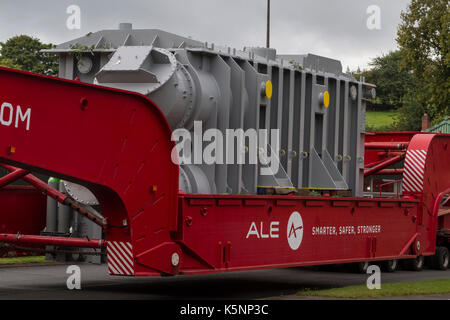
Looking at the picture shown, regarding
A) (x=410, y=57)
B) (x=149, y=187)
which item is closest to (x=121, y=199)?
(x=149, y=187)

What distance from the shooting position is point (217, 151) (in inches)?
644

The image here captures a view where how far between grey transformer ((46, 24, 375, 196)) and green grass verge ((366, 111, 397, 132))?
60.4 m

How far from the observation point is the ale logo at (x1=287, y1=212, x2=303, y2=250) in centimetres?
1639

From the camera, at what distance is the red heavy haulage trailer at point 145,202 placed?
11930 mm

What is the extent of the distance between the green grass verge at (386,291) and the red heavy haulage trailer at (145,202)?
76 centimetres

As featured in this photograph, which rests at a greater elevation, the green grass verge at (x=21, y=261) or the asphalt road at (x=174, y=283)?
the green grass verge at (x=21, y=261)

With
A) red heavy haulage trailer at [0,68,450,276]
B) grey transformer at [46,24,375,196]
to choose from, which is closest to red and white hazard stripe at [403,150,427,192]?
grey transformer at [46,24,375,196]

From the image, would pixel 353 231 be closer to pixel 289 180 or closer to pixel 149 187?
pixel 289 180

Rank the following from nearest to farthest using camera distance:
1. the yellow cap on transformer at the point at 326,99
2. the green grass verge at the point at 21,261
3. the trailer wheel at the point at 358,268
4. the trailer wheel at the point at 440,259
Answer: the yellow cap on transformer at the point at 326,99 → the green grass verge at the point at 21,261 → the trailer wheel at the point at 358,268 → the trailer wheel at the point at 440,259

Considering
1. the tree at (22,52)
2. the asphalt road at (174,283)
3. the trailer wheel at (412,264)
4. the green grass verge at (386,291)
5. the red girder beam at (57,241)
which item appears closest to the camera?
the red girder beam at (57,241)

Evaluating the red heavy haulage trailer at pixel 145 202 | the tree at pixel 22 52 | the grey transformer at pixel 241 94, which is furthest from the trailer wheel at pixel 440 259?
the tree at pixel 22 52

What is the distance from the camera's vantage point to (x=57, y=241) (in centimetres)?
1577

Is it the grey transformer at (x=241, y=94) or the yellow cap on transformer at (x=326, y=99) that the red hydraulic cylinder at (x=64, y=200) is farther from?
the yellow cap on transformer at (x=326, y=99)

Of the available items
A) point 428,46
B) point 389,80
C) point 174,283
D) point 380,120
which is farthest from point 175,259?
point 389,80
